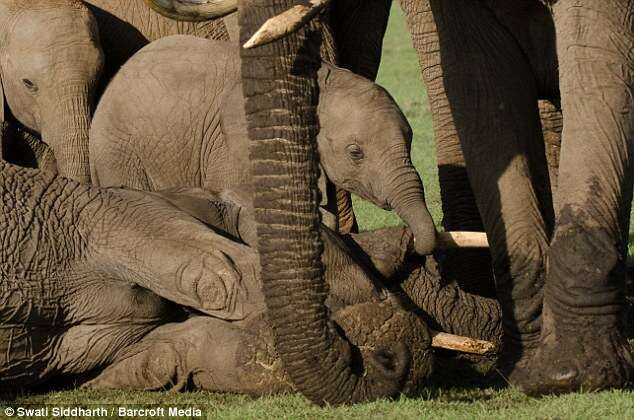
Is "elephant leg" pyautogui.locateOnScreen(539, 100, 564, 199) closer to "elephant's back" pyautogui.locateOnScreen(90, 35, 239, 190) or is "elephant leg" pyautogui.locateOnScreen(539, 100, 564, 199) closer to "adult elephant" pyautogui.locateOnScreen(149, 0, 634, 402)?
"adult elephant" pyautogui.locateOnScreen(149, 0, 634, 402)

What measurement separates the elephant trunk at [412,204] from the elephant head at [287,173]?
120cm

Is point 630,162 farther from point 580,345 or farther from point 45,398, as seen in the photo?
point 45,398

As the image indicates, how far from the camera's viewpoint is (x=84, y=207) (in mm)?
5750

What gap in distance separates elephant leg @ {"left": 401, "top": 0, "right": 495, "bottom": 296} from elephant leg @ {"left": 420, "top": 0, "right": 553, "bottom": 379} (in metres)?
0.60

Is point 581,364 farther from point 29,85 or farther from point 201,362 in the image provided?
point 29,85

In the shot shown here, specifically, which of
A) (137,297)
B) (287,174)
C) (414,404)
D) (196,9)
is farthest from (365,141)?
(287,174)

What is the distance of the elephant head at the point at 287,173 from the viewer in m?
4.65

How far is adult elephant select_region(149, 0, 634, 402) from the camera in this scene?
4.68 metres

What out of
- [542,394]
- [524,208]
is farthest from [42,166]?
[542,394]

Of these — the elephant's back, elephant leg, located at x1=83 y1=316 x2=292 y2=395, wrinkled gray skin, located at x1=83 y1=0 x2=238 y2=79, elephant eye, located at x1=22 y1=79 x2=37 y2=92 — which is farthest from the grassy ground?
wrinkled gray skin, located at x1=83 y1=0 x2=238 y2=79

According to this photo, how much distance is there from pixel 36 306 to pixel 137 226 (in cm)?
41

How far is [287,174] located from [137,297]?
45.7 inches

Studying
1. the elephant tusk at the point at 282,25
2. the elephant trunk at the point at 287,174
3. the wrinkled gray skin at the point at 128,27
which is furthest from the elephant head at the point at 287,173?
the wrinkled gray skin at the point at 128,27

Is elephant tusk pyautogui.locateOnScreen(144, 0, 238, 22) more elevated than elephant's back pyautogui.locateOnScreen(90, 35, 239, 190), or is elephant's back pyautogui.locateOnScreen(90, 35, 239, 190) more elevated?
elephant tusk pyautogui.locateOnScreen(144, 0, 238, 22)
